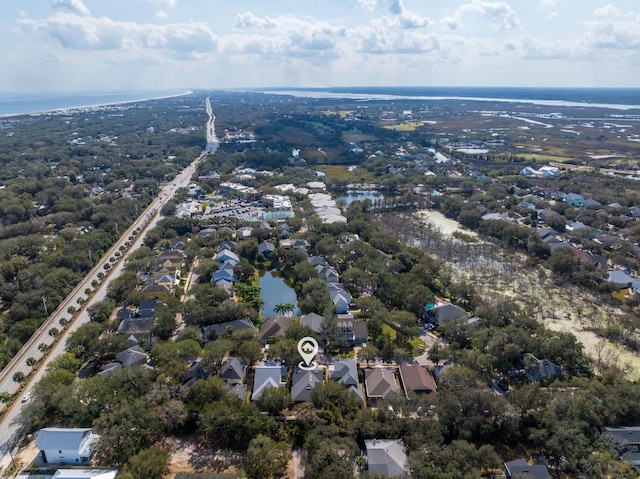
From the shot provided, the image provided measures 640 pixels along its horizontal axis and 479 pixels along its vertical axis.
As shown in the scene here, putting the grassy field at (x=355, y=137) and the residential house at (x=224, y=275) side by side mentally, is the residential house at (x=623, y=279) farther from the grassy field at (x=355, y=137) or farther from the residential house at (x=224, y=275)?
the grassy field at (x=355, y=137)

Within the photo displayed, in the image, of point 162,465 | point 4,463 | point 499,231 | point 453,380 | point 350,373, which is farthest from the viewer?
point 499,231

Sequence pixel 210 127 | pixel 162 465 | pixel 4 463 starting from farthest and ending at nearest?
pixel 210 127, pixel 4 463, pixel 162 465

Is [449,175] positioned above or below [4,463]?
above

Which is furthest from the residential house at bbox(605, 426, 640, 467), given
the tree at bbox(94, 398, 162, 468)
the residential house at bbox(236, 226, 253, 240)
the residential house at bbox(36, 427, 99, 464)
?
the residential house at bbox(236, 226, 253, 240)

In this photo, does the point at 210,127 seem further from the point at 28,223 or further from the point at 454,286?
the point at 454,286

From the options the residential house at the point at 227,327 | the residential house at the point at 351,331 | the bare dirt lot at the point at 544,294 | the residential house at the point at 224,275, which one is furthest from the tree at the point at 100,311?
the bare dirt lot at the point at 544,294

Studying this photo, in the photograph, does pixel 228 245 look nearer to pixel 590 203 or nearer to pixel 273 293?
pixel 273 293

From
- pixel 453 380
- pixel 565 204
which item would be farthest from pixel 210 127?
pixel 453 380
